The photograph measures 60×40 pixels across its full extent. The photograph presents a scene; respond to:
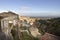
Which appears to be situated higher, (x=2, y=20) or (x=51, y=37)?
(x=2, y=20)

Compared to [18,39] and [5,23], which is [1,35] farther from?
[18,39]

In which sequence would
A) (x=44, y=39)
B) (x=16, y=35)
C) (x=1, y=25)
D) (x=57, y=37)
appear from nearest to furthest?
1. (x=57, y=37)
2. (x=44, y=39)
3. (x=1, y=25)
4. (x=16, y=35)

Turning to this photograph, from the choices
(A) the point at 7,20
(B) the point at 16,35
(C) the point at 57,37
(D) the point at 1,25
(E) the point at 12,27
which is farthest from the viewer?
(B) the point at 16,35

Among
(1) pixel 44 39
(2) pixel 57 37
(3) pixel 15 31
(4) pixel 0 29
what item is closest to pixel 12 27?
(3) pixel 15 31

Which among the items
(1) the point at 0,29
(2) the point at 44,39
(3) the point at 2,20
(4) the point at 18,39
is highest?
(3) the point at 2,20

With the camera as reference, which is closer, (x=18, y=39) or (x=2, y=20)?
(x=2, y=20)

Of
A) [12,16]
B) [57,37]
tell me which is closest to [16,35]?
[12,16]

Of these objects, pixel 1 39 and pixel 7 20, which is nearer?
pixel 1 39

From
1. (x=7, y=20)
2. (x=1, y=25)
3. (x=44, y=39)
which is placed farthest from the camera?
(x=7, y=20)

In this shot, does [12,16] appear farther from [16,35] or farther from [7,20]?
[16,35]
